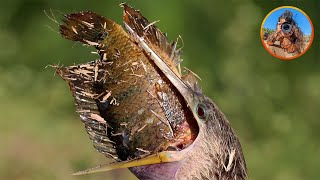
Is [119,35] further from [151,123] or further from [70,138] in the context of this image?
[70,138]

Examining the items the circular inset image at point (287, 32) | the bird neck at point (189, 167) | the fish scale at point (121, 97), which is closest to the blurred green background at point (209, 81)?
the circular inset image at point (287, 32)

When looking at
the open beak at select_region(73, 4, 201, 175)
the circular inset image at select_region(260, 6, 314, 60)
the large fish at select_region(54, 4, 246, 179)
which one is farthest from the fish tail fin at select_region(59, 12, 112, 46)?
the circular inset image at select_region(260, 6, 314, 60)

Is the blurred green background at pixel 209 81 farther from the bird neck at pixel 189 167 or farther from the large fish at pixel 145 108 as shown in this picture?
the bird neck at pixel 189 167

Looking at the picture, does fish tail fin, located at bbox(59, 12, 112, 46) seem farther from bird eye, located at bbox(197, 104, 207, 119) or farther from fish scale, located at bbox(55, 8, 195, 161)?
bird eye, located at bbox(197, 104, 207, 119)

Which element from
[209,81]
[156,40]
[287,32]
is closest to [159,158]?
[156,40]

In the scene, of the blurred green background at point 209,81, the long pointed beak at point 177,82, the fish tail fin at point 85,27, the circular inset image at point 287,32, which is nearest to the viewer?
the long pointed beak at point 177,82

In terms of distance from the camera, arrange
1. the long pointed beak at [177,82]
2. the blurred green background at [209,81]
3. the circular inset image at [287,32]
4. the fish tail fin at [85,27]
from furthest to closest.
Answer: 1. the blurred green background at [209,81]
2. the circular inset image at [287,32]
3. the fish tail fin at [85,27]
4. the long pointed beak at [177,82]

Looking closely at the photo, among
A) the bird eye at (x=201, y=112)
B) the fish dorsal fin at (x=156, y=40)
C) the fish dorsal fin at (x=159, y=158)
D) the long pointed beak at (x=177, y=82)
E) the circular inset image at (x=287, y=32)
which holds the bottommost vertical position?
the fish dorsal fin at (x=159, y=158)
